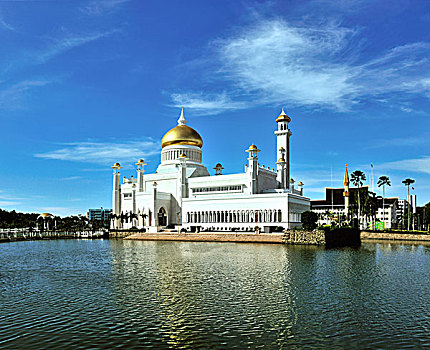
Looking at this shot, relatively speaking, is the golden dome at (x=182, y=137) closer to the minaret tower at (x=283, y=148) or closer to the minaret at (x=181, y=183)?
the minaret at (x=181, y=183)

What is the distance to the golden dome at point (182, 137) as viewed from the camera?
81.3 metres

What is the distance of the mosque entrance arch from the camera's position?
76.1 metres

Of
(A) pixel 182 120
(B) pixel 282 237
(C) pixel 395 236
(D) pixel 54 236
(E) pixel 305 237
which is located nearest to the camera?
(E) pixel 305 237

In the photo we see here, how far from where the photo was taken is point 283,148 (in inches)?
2876

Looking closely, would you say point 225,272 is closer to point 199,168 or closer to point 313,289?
point 313,289

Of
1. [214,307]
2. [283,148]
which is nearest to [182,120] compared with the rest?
[283,148]

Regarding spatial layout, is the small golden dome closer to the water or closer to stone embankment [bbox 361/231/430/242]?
stone embankment [bbox 361/231/430/242]

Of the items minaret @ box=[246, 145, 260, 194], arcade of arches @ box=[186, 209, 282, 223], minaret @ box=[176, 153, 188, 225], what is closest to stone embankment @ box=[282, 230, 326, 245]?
arcade of arches @ box=[186, 209, 282, 223]

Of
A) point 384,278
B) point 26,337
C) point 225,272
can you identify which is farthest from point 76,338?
point 384,278

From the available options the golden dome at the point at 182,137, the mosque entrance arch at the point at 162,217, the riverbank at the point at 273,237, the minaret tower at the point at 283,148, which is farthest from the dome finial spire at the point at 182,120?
the riverbank at the point at 273,237

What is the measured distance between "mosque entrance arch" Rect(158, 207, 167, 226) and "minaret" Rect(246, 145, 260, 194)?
1911cm

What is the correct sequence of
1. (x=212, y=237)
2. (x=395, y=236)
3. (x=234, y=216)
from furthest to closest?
1. (x=395, y=236)
2. (x=234, y=216)
3. (x=212, y=237)

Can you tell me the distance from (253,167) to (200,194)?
1243 centimetres

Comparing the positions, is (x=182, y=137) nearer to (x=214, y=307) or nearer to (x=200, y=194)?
(x=200, y=194)
